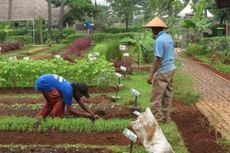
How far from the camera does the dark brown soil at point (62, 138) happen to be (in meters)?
7.91

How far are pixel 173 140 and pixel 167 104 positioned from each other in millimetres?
Answer: 1606

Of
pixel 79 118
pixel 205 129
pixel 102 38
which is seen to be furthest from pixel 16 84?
pixel 102 38

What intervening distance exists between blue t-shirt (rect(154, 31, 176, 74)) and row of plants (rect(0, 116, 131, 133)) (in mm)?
1241

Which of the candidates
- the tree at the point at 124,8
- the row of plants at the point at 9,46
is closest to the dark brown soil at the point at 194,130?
the row of plants at the point at 9,46

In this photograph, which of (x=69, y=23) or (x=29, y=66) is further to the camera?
(x=69, y=23)

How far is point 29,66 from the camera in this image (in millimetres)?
13664

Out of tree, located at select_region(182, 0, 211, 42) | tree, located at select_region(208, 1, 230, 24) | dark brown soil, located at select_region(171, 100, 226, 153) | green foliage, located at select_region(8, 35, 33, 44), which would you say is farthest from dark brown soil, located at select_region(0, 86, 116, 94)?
tree, located at select_region(208, 1, 230, 24)

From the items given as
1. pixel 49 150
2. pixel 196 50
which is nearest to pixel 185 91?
pixel 49 150

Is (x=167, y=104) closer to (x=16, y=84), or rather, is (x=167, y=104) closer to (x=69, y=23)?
(x=16, y=84)

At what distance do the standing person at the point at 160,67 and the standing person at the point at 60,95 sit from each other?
3.65ft

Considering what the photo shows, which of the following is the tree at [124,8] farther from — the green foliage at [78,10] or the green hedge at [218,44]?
the green hedge at [218,44]

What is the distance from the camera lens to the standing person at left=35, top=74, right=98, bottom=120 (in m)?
8.91

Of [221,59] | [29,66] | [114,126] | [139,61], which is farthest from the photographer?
[221,59]

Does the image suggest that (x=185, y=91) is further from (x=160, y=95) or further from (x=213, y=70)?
(x=213, y=70)
